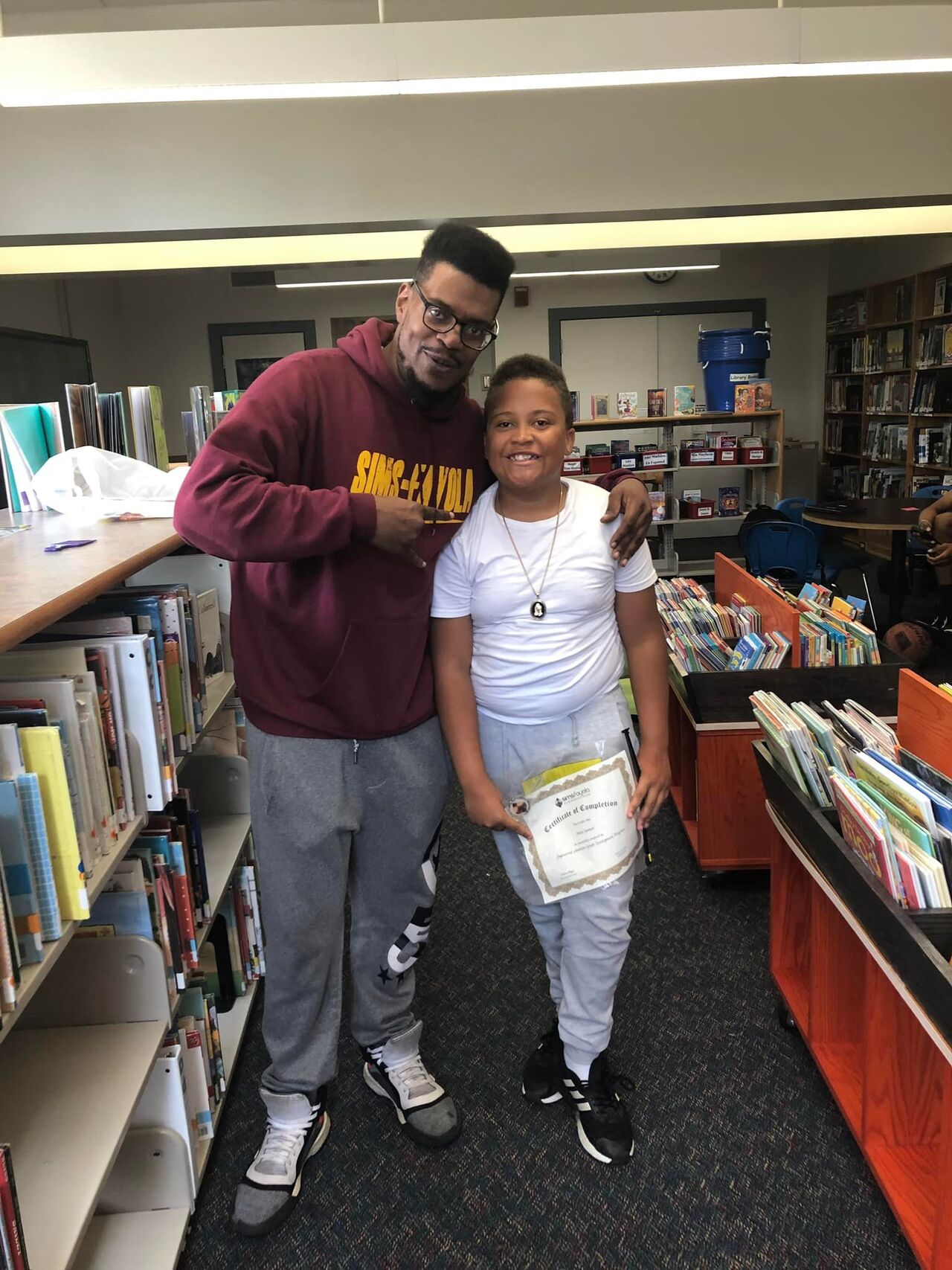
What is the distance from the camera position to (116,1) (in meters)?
4.79

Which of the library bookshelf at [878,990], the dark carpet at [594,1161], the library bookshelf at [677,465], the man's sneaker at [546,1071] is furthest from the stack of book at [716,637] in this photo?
the library bookshelf at [677,465]

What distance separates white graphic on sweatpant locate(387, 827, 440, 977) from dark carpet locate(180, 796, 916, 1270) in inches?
15.7

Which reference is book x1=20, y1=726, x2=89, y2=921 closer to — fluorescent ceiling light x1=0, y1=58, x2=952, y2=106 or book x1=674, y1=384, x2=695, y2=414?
fluorescent ceiling light x1=0, y1=58, x2=952, y2=106

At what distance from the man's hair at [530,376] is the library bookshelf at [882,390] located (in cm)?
710

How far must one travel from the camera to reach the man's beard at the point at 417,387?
1.48m

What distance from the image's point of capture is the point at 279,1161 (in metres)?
1.68

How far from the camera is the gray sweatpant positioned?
5.19 ft

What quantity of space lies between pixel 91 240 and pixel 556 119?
2584mm

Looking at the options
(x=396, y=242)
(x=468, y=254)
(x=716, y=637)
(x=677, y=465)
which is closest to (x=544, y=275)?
(x=677, y=465)

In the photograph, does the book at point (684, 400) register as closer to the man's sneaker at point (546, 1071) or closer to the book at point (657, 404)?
the book at point (657, 404)

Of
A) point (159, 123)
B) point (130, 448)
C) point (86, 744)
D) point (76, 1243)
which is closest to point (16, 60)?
point (130, 448)

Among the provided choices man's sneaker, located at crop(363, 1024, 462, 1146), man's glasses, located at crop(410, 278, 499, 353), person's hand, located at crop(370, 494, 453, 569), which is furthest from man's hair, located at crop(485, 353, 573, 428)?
man's sneaker, located at crop(363, 1024, 462, 1146)

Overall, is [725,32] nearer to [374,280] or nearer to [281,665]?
[281,665]

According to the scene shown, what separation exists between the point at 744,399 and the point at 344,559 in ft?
21.2
